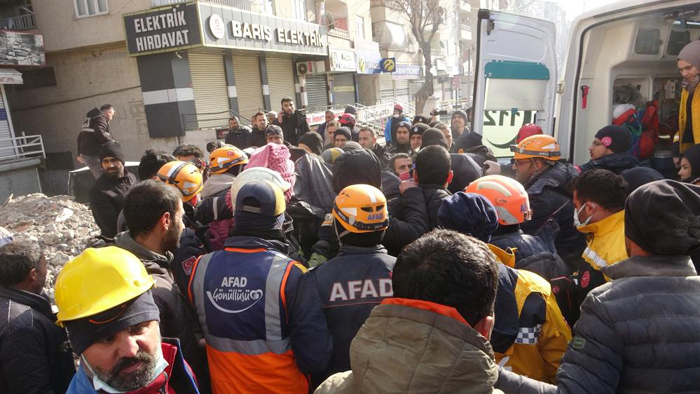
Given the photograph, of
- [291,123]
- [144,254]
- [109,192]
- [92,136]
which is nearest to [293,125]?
[291,123]

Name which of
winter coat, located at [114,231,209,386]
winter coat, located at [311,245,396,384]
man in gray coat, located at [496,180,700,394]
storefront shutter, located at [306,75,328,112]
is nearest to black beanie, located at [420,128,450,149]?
winter coat, located at [311,245,396,384]

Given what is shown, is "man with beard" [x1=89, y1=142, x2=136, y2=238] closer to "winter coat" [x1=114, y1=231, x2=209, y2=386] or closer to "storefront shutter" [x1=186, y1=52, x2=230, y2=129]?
"winter coat" [x1=114, y1=231, x2=209, y2=386]

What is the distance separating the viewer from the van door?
5.19 meters

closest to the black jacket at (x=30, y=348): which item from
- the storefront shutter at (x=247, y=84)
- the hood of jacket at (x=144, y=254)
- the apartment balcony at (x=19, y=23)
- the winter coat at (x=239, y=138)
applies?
the hood of jacket at (x=144, y=254)

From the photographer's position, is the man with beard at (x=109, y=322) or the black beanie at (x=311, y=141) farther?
the black beanie at (x=311, y=141)

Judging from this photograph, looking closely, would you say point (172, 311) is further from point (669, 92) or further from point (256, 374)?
point (669, 92)

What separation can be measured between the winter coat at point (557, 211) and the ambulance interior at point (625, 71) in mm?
→ 1880

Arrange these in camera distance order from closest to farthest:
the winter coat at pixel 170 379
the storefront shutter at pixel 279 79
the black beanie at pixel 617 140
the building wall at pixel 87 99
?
the winter coat at pixel 170 379
the black beanie at pixel 617 140
the building wall at pixel 87 99
the storefront shutter at pixel 279 79

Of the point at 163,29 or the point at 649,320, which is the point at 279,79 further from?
the point at 649,320

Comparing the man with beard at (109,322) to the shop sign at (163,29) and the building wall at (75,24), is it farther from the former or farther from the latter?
the building wall at (75,24)

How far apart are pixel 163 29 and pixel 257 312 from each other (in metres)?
15.2

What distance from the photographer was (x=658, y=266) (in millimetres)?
1523

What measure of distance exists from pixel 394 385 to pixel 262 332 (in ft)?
3.67

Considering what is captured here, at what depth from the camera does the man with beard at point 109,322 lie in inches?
58.8
